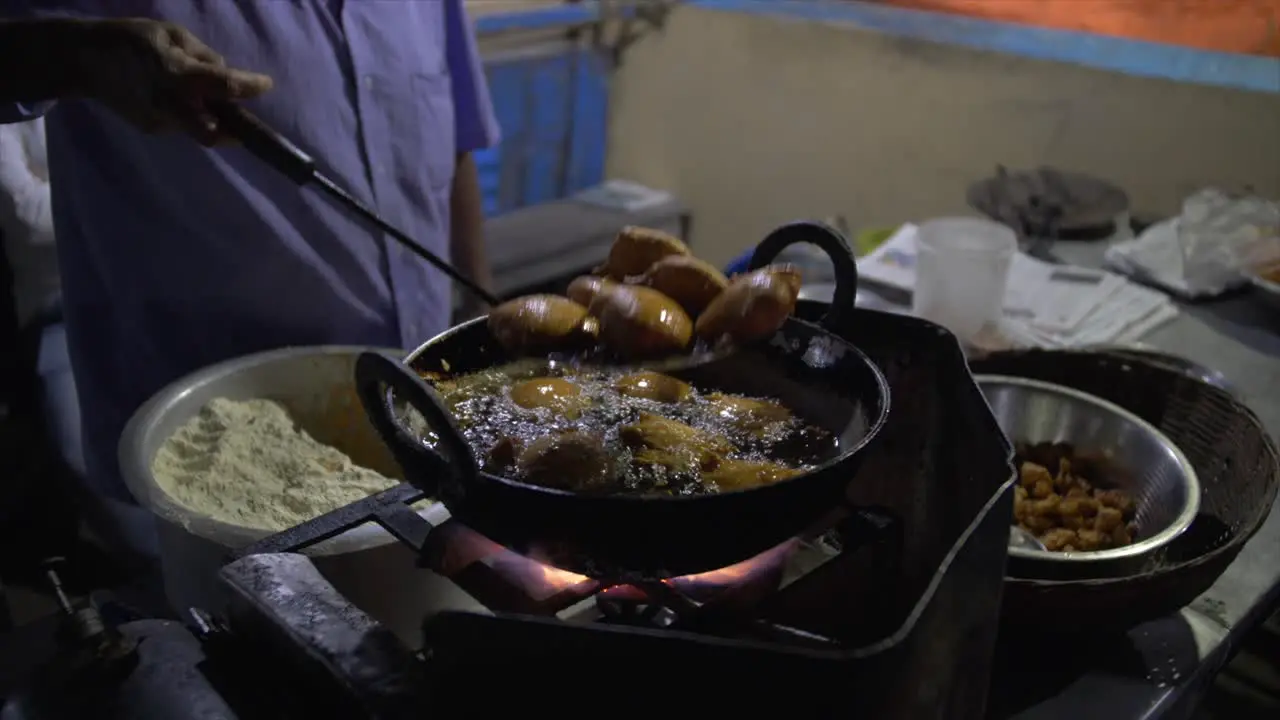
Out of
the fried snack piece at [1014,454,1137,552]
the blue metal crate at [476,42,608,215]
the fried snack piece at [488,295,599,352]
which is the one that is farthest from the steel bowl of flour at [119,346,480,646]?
the blue metal crate at [476,42,608,215]

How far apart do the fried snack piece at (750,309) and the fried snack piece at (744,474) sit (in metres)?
0.12

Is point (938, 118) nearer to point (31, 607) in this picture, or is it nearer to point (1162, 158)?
point (1162, 158)

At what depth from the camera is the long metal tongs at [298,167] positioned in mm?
988

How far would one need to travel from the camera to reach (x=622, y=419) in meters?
0.88

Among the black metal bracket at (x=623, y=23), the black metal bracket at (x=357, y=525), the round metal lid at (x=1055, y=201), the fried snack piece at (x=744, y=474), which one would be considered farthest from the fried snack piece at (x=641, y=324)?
the black metal bracket at (x=623, y=23)

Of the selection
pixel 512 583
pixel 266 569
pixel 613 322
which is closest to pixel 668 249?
pixel 613 322

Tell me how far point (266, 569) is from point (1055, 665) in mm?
804

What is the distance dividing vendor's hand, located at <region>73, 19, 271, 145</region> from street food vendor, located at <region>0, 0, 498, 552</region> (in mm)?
144

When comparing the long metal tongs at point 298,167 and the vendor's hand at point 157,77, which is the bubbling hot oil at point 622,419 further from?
the vendor's hand at point 157,77

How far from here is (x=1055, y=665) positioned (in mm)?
1074

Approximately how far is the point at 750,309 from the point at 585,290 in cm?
17

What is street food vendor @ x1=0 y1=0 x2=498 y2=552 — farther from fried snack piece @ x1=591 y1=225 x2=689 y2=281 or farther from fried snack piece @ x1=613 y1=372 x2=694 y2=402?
fried snack piece @ x1=613 y1=372 x2=694 y2=402

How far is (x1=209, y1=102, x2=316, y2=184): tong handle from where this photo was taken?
1044mm

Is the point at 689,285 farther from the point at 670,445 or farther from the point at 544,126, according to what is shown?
the point at 544,126
